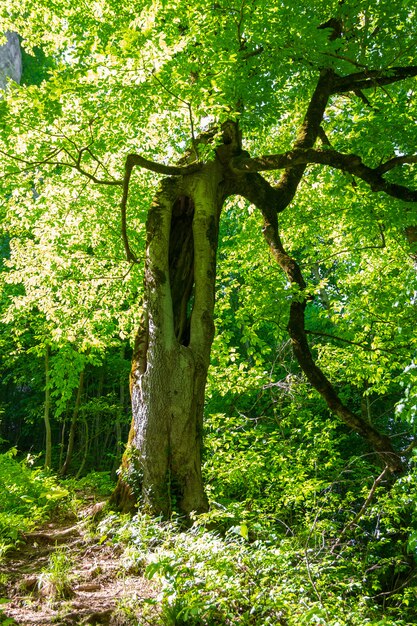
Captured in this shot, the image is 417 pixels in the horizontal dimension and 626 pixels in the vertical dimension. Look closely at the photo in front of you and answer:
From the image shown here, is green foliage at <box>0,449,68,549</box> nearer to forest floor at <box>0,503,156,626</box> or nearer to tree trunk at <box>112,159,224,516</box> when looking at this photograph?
forest floor at <box>0,503,156,626</box>

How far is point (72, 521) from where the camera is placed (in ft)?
17.3

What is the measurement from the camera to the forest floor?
3.04 meters

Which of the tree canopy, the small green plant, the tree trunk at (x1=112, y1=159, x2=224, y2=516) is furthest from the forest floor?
the tree trunk at (x1=112, y1=159, x2=224, y2=516)

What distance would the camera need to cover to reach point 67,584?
344cm

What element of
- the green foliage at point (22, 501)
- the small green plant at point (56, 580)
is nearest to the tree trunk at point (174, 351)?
the green foliage at point (22, 501)

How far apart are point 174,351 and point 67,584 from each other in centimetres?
238

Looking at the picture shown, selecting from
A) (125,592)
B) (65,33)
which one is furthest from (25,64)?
(125,592)

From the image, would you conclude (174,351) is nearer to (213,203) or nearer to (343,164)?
(213,203)

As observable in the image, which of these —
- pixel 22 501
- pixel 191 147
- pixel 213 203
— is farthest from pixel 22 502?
pixel 191 147

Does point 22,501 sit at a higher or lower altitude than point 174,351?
lower

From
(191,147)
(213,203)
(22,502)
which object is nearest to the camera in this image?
(22,502)

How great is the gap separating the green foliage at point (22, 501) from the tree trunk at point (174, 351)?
36.2 inches

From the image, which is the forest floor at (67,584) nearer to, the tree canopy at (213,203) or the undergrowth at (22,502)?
the undergrowth at (22,502)

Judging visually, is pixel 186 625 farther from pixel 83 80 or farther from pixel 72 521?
pixel 83 80
